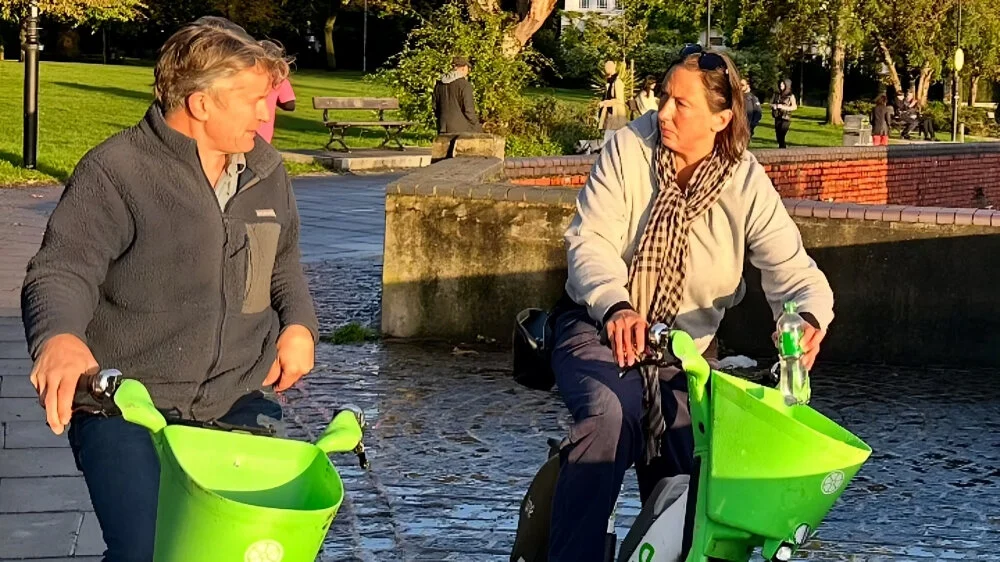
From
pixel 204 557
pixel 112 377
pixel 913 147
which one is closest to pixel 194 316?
pixel 112 377

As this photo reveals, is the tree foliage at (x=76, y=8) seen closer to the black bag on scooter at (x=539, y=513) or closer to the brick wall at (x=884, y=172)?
the brick wall at (x=884, y=172)

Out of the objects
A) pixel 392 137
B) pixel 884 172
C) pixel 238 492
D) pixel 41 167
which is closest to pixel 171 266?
pixel 238 492

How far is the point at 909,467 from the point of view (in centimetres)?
736

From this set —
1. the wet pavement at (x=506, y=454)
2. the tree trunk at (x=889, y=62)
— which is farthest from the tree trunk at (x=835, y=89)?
the wet pavement at (x=506, y=454)

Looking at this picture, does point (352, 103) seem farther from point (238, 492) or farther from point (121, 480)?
point (238, 492)

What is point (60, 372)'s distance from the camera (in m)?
3.11

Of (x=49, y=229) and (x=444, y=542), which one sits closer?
(x=49, y=229)

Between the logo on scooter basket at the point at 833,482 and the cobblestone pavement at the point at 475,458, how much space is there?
98.1 inches

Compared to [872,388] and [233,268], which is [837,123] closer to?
[872,388]

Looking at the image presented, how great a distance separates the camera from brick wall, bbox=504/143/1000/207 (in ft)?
55.9

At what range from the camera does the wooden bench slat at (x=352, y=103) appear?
95.2 ft

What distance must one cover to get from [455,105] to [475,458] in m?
16.1

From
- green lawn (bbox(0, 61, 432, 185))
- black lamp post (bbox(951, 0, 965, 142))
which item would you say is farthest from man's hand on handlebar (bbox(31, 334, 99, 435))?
black lamp post (bbox(951, 0, 965, 142))

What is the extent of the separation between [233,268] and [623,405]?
3.50ft
